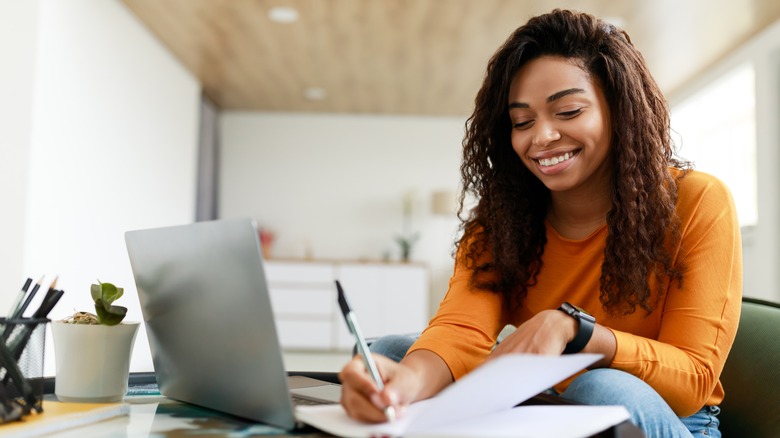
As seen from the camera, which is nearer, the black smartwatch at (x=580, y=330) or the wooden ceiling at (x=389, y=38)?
the black smartwatch at (x=580, y=330)

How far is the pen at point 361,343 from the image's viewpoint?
2.35ft

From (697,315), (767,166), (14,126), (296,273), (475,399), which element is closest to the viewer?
(475,399)

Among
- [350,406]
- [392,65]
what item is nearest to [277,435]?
[350,406]

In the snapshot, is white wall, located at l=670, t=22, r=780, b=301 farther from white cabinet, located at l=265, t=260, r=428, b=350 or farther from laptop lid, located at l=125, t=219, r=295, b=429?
laptop lid, located at l=125, t=219, r=295, b=429

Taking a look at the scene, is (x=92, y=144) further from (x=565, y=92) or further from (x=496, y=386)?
(x=496, y=386)

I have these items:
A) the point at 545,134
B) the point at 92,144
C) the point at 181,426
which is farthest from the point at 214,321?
the point at 92,144

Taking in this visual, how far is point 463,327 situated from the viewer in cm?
118

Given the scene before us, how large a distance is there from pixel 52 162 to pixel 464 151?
2.83 meters

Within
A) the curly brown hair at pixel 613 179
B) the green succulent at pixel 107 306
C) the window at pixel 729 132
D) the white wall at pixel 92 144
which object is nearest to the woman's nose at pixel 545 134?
the curly brown hair at pixel 613 179

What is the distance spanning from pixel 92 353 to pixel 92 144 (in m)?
3.44

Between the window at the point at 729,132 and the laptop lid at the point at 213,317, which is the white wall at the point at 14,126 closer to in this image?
the laptop lid at the point at 213,317

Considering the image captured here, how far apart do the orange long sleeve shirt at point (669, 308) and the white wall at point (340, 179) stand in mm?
6110

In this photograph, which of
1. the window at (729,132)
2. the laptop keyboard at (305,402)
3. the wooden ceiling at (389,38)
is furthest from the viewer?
the window at (729,132)

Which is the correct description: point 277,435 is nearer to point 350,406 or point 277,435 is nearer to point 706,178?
point 350,406
